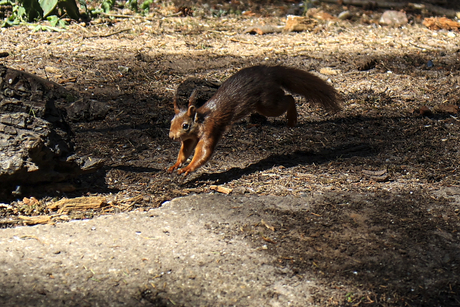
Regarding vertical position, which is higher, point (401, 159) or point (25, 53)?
point (25, 53)

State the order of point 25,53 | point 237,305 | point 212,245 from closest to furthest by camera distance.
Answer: point 237,305 → point 212,245 → point 25,53

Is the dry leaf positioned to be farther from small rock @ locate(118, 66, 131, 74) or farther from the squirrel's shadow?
small rock @ locate(118, 66, 131, 74)

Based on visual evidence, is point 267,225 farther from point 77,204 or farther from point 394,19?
point 394,19

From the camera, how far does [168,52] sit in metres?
6.80

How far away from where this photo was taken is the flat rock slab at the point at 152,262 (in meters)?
2.63

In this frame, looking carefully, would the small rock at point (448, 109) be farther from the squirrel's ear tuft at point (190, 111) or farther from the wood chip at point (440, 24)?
the wood chip at point (440, 24)

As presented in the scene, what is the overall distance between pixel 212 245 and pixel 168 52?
13.8 ft

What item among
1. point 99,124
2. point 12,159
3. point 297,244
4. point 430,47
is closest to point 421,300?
point 297,244

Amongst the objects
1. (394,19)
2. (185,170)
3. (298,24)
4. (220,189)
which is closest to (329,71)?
(298,24)

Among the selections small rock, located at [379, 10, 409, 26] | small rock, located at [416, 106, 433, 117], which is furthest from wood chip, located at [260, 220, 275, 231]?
small rock, located at [379, 10, 409, 26]

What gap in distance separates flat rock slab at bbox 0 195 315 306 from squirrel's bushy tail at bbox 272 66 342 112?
65.1 inches

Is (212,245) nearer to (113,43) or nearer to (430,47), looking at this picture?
(113,43)

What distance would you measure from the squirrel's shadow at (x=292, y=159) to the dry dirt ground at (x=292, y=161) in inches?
0.7

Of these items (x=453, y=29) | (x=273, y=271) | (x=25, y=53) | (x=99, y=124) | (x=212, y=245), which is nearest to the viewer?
(x=273, y=271)
